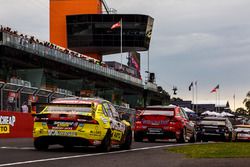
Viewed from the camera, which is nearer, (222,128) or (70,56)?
(222,128)

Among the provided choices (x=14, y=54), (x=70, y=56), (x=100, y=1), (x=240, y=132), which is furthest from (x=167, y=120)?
(x=100, y=1)

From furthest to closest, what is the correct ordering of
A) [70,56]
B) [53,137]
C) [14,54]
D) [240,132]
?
1. [70,56]
2. [14,54]
3. [240,132]
4. [53,137]

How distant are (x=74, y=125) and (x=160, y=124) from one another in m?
8.18

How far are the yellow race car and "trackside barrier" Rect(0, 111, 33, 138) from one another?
9.35m

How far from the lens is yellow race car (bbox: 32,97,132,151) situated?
1391 centimetres

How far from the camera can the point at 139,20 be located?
9344 centimetres

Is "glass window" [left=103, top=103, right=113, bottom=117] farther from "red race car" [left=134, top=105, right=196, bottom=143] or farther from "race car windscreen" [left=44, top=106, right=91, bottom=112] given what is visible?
"red race car" [left=134, top=105, right=196, bottom=143]

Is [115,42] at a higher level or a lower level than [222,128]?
higher

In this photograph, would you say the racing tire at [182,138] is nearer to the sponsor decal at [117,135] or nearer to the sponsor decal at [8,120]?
the sponsor decal at [117,135]

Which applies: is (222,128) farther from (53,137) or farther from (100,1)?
(100,1)

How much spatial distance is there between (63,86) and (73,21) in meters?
34.5

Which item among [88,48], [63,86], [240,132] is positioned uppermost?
[88,48]

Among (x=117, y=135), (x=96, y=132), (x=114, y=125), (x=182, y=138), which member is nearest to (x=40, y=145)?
(x=96, y=132)

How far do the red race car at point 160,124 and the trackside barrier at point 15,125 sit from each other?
586 centimetres
